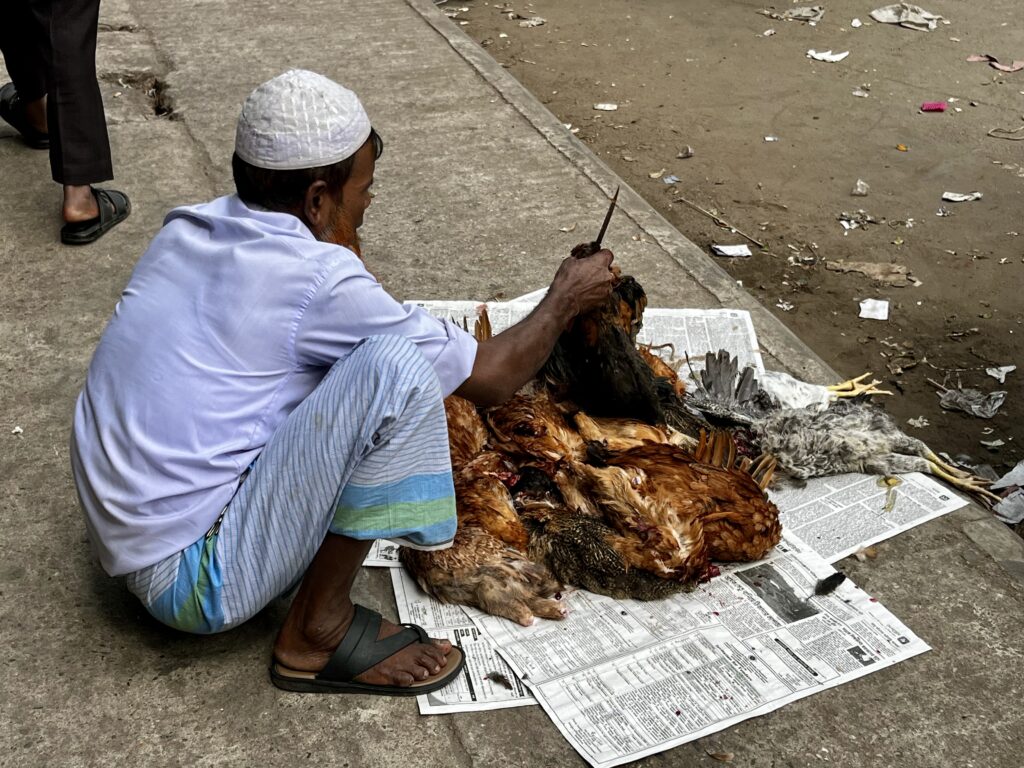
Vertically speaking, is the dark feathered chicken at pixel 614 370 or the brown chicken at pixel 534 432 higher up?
the dark feathered chicken at pixel 614 370

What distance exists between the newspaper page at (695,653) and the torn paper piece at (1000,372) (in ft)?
6.15

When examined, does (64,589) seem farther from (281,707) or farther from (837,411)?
(837,411)

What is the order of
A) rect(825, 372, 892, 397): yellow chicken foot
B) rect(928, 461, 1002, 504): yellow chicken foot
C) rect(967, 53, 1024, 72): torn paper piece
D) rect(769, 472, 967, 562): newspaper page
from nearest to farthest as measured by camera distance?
1. rect(769, 472, 967, 562): newspaper page
2. rect(928, 461, 1002, 504): yellow chicken foot
3. rect(825, 372, 892, 397): yellow chicken foot
4. rect(967, 53, 1024, 72): torn paper piece

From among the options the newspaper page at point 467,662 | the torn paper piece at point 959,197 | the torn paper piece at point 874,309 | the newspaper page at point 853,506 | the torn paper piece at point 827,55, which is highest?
the newspaper page at point 853,506

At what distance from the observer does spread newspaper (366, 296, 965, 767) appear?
230 cm

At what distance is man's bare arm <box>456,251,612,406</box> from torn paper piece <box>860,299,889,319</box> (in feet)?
7.70

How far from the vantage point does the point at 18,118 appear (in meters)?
4.73

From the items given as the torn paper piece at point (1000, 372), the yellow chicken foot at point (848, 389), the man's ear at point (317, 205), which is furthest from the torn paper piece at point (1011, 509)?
the man's ear at point (317, 205)

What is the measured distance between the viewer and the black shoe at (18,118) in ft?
15.5

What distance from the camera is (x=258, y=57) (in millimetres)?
5867

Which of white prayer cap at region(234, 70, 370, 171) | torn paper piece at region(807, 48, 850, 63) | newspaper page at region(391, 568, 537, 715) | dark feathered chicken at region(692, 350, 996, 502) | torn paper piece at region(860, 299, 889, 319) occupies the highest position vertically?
white prayer cap at region(234, 70, 370, 171)

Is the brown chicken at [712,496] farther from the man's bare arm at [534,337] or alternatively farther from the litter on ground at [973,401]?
the litter on ground at [973,401]

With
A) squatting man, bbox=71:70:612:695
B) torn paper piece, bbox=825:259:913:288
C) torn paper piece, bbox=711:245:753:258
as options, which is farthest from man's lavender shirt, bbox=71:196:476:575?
torn paper piece, bbox=825:259:913:288

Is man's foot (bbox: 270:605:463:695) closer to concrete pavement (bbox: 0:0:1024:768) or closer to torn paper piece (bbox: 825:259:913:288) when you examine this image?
concrete pavement (bbox: 0:0:1024:768)
